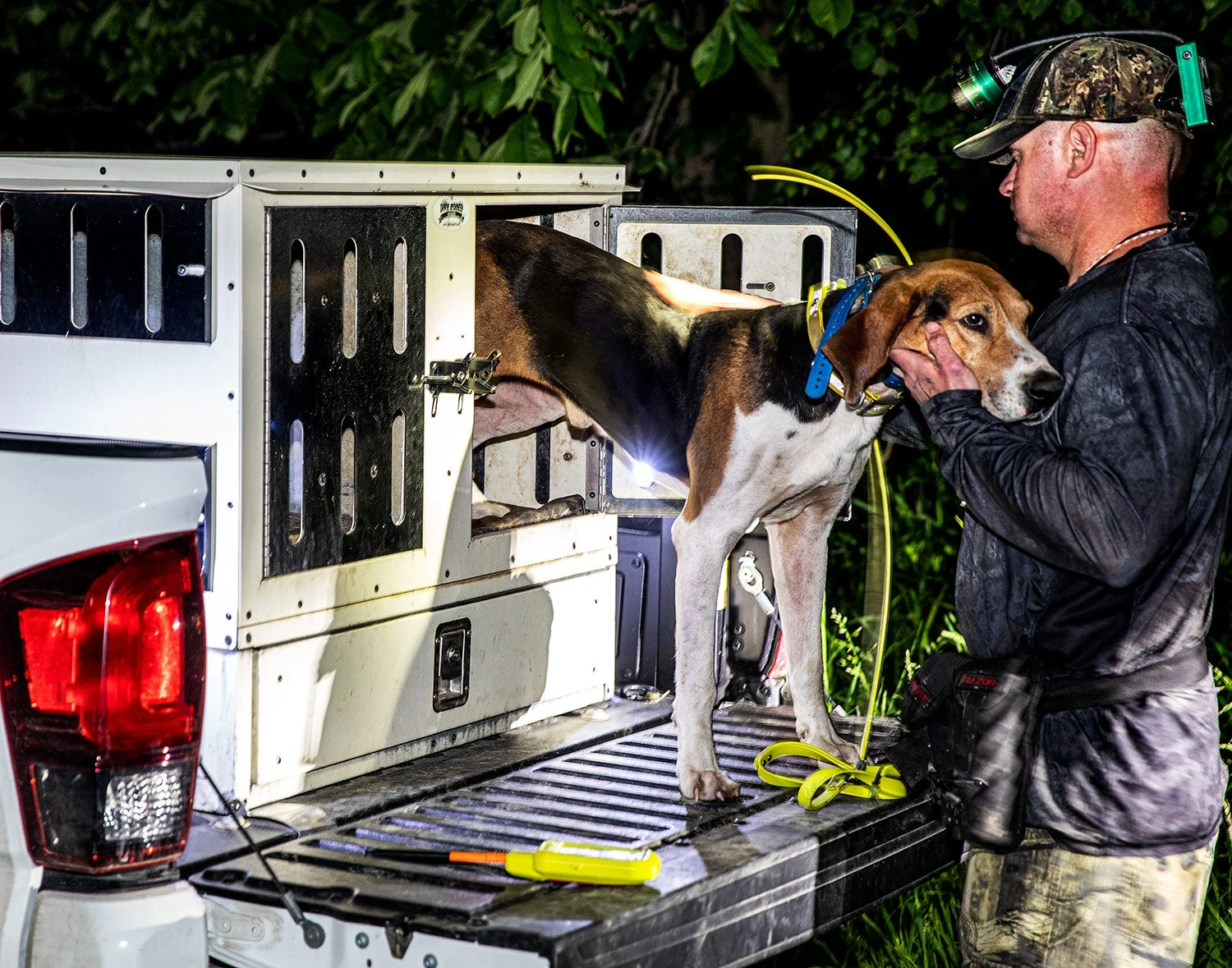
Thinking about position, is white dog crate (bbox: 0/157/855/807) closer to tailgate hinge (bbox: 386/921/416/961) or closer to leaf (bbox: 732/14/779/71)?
tailgate hinge (bbox: 386/921/416/961)

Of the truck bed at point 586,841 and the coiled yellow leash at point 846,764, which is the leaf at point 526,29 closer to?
the coiled yellow leash at point 846,764

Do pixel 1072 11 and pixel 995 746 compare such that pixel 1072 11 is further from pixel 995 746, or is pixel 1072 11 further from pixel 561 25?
pixel 995 746

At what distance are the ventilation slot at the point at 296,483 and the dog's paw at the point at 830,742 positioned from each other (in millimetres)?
1293

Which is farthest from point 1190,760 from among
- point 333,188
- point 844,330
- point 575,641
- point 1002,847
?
point 333,188

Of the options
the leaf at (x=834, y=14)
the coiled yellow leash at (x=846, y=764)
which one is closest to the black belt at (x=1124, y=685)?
the coiled yellow leash at (x=846, y=764)

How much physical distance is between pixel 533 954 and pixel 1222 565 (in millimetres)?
4659

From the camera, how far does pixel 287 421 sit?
295cm

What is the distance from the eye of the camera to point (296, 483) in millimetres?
3018

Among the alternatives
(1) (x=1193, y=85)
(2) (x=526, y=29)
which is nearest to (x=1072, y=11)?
(2) (x=526, y=29)

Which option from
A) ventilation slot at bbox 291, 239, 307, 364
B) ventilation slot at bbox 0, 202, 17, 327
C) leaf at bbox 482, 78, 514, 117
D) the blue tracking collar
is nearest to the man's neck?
the blue tracking collar

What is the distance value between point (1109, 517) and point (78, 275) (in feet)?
6.29

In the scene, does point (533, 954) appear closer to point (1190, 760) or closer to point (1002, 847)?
point (1002, 847)

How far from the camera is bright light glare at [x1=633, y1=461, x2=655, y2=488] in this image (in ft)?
13.0

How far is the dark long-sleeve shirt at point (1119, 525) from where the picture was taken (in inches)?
100
